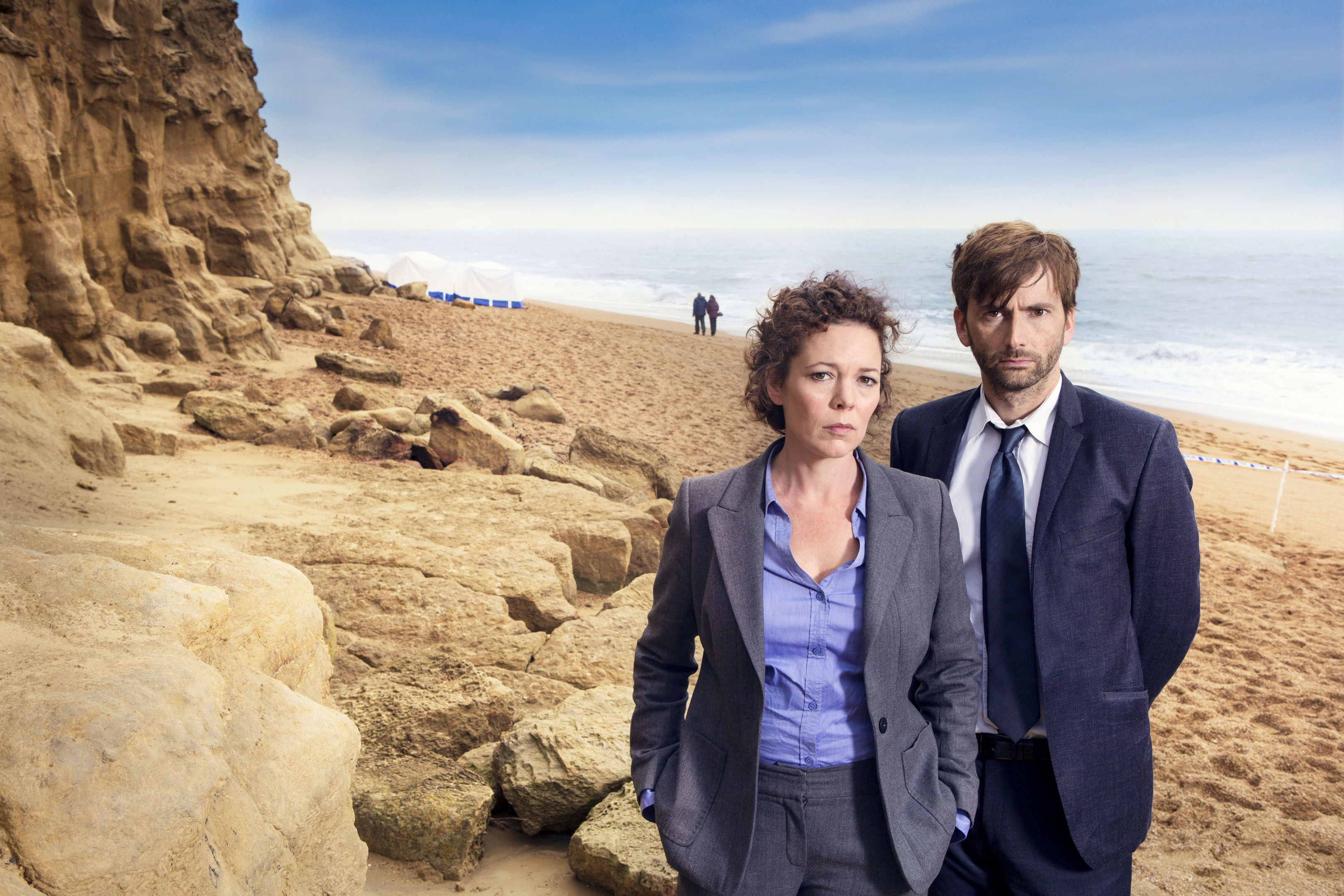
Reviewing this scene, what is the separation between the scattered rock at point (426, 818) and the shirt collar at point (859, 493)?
5.97 feet

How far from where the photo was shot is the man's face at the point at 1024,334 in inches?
75.8

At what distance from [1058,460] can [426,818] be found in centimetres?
221

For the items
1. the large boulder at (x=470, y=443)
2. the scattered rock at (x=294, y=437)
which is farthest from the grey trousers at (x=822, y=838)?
the scattered rock at (x=294, y=437)

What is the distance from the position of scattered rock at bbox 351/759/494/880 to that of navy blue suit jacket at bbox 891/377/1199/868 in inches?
75.5

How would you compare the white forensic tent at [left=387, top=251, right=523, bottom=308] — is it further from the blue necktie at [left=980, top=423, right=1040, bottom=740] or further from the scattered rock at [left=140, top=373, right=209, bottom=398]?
the blue necktie at [left=980, top=423, right=1040, bottom=740]

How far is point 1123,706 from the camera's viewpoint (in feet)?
6.18

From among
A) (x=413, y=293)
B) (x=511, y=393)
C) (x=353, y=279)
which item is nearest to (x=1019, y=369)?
(x=511, y=393)

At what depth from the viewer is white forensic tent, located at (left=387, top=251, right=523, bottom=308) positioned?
31984 millimetres

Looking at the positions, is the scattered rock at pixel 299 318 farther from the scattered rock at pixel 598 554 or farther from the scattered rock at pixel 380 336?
the scattered rock at pixel 598 554

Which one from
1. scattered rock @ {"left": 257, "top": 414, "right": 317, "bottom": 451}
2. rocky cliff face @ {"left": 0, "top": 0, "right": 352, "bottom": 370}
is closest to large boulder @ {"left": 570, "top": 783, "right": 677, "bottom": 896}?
scattered rock @ {"left": 257, "top": 414, "right": 317, "bottom": 451}

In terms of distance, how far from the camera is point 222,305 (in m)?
13.6

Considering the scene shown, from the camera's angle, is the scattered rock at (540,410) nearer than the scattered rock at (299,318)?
Yes

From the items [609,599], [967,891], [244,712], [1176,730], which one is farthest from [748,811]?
[1176,730]

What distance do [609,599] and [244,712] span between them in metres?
3.38
